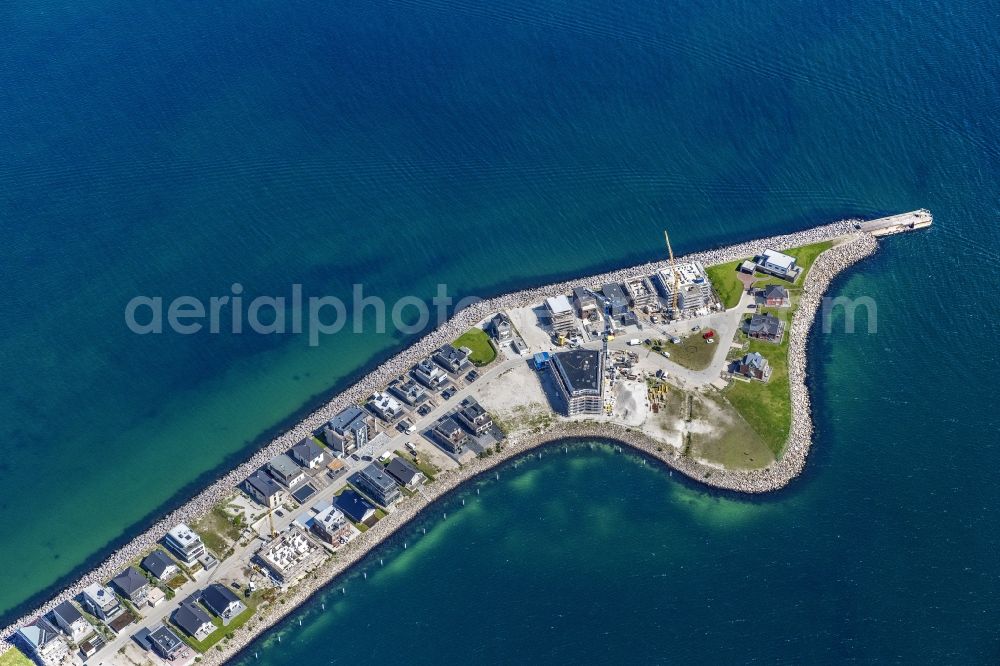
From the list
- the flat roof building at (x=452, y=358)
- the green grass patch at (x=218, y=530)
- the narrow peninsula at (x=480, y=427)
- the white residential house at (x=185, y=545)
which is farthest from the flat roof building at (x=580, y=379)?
the white residential house at (x=185, y=545)

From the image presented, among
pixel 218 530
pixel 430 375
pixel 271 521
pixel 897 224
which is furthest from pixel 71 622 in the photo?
pixel 897 224

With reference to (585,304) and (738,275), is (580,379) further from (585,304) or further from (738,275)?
(738,275)

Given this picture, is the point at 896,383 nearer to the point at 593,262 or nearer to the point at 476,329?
the point at 593,262

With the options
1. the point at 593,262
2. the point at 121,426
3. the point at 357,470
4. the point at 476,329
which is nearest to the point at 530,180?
the point at 593,262

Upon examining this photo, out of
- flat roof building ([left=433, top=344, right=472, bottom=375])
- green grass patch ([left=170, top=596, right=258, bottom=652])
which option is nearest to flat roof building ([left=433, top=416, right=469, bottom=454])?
flat roof building ([left=433, top=344, right=472, bottom=375])

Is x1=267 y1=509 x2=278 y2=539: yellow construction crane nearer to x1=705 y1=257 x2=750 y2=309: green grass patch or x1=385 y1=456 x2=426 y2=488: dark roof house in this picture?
x1=385 y1=456 x2=426 y2=488: dark roof house

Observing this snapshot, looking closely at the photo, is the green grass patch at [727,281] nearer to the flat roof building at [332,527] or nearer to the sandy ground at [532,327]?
the sandy ground at [532,327]
